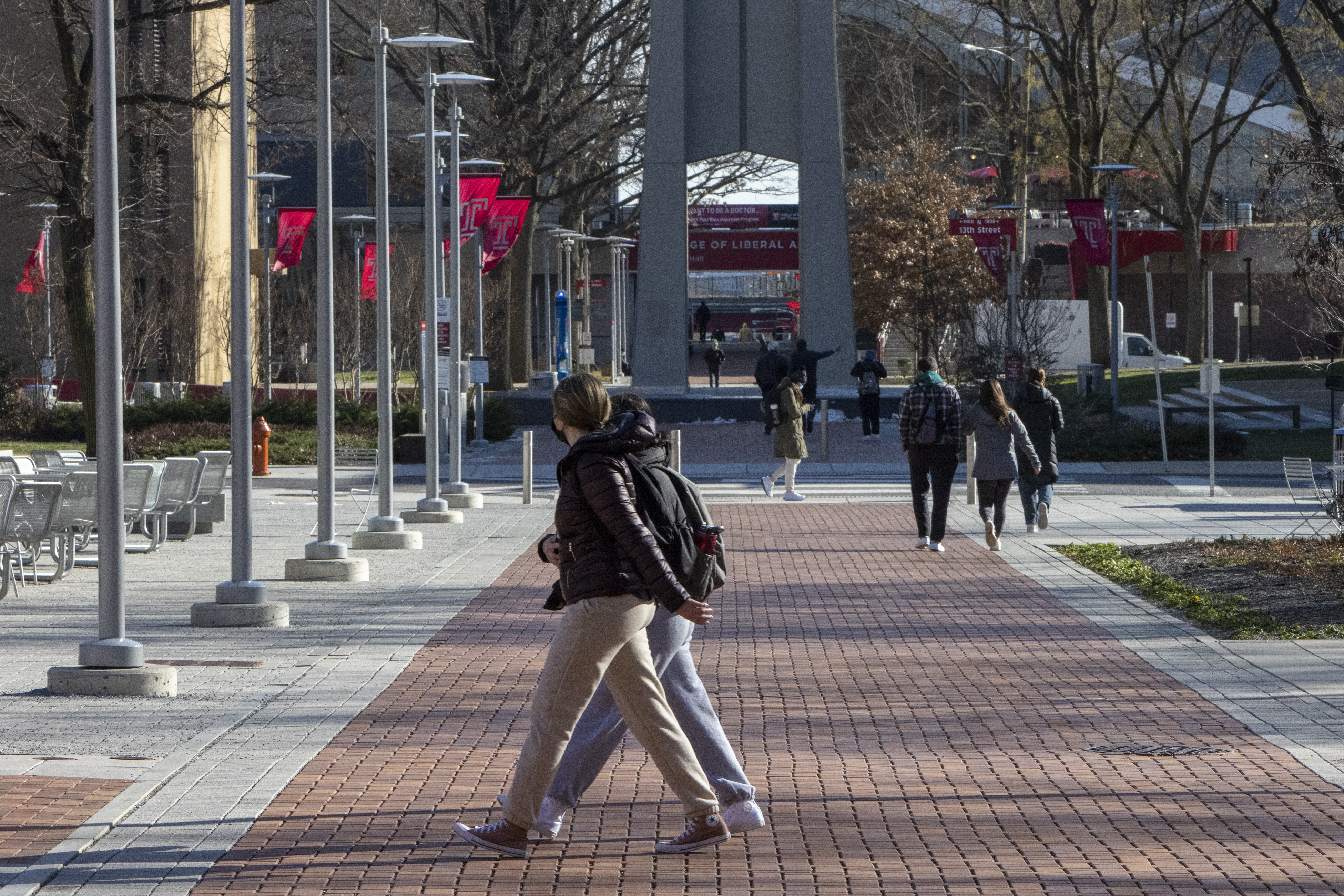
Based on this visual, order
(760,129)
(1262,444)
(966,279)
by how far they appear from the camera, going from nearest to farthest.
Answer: (1262,444) < (760,129) < (966,279)

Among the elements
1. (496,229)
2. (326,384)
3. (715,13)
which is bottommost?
(326,384)

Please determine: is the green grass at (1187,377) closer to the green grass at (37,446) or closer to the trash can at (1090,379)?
the trash can at (1090,379)

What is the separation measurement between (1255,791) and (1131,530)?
11749 mm

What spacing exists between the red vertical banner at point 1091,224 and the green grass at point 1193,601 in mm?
18521

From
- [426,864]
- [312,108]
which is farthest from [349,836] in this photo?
[312,108]

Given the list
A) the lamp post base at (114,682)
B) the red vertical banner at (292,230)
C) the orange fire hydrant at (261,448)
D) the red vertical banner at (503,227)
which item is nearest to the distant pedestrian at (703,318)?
the red vertical banner at (292,230)

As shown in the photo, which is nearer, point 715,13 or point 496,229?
point 496,229

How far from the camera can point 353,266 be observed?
5134 centimetres

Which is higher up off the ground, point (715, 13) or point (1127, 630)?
point (715, 13)

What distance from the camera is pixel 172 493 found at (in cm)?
1630

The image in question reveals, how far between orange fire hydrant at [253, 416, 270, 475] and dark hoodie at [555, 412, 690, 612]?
888 inches

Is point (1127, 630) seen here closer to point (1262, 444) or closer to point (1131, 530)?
point (1131, 530)

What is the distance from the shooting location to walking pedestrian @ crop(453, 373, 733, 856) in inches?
209

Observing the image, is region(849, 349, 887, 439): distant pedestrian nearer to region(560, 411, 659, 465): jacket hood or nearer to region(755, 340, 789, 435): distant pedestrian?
region(755, 340, 789, 435): distant pedestrian
